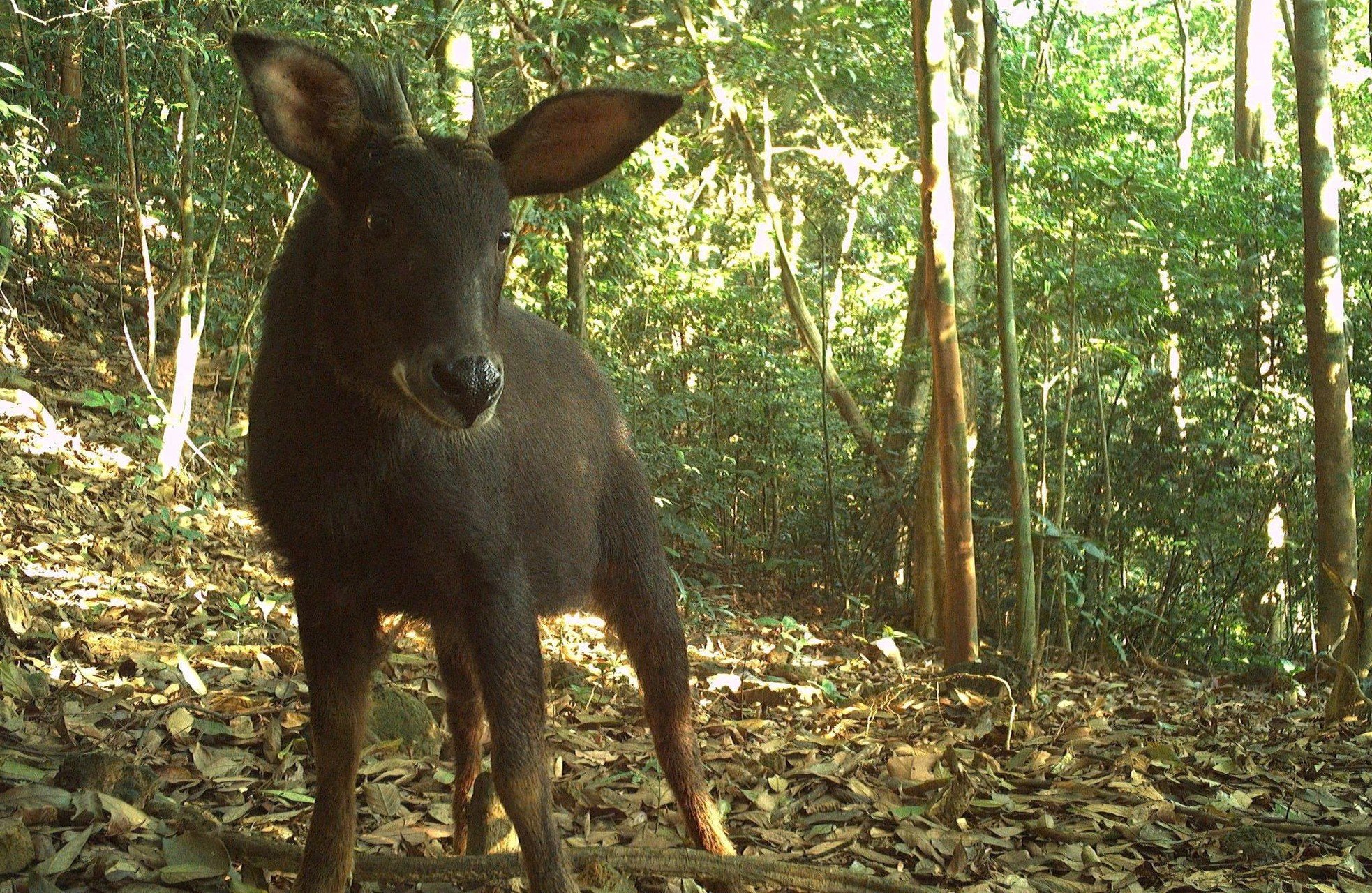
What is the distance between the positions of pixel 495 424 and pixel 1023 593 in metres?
4.59

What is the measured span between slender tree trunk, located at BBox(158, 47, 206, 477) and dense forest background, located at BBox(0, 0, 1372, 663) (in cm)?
6

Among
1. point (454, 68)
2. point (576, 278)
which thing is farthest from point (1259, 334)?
point (454, 68)

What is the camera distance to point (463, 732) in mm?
4430

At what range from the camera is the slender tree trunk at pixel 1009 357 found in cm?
691

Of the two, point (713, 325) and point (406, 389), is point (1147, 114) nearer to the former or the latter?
point (713, 325)

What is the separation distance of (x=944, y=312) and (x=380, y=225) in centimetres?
415

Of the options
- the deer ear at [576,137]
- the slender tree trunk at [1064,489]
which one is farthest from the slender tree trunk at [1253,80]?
the deer ear at [576,137]

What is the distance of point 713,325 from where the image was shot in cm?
1295

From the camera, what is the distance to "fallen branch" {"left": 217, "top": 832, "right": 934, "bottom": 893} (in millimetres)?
3625

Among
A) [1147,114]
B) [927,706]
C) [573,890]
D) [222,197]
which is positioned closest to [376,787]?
[573,890]

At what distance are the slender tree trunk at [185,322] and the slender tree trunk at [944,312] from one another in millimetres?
4732

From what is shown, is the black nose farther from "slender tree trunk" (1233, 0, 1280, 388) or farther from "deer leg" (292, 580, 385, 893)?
"slender tree trunk" (1233, 0, 1280, 388)

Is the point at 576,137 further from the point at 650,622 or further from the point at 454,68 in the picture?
the point at 454,68

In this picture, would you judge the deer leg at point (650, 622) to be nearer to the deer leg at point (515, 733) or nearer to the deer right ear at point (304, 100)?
the deer leg at point (515, 733)
